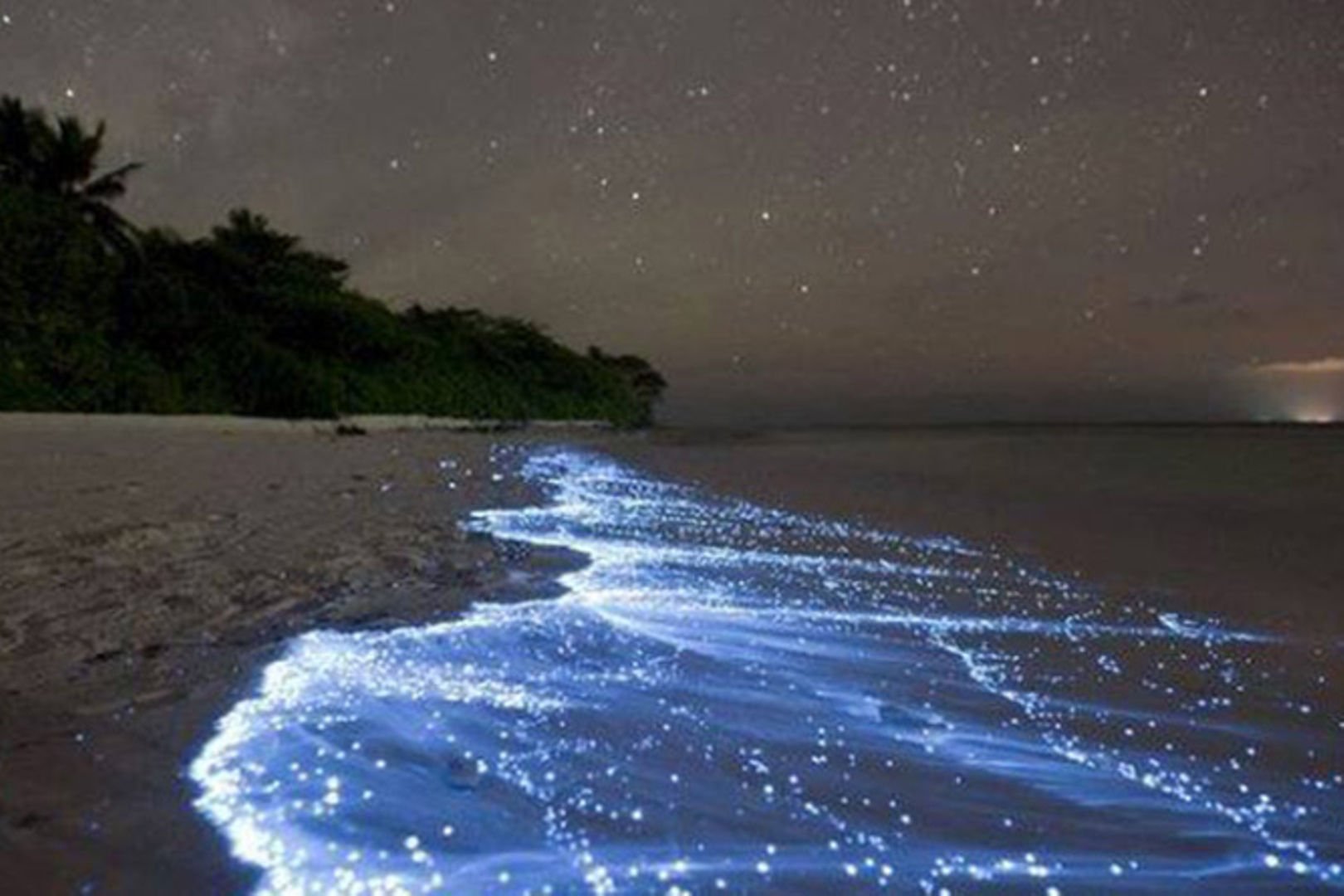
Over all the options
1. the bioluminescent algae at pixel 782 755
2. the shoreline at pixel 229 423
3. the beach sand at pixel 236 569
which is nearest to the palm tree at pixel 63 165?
the shoreline at pixel 229 423

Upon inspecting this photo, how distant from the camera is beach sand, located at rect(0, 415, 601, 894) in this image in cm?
144

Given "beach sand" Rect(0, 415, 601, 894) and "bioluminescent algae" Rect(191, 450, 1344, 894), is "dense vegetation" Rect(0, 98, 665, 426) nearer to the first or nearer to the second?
"beach sand" Rect(0, 415, 601, 894)

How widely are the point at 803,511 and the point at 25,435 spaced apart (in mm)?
12838

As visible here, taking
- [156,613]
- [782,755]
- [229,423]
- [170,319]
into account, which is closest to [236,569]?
[156,613]

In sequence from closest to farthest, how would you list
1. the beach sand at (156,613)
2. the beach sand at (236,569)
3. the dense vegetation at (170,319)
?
1. the beach sand at (156,613)
2. the beach sand at (236,569)
3. the dense vegetation at (170,319)

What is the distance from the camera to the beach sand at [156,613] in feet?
4.71

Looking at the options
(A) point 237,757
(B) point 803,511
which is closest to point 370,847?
(A) point 237,757

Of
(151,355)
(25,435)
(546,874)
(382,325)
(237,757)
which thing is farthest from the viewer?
(382,325)

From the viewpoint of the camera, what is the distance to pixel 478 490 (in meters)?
8.13

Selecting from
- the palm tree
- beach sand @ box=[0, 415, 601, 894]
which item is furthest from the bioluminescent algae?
the palm tree

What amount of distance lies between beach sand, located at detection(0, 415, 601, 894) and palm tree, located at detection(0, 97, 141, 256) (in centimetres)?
1842

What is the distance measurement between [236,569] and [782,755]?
2.59m

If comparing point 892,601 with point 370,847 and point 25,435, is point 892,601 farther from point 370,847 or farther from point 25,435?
point 25,435

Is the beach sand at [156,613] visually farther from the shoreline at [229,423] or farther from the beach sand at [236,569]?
the shoreline at [229,423]
